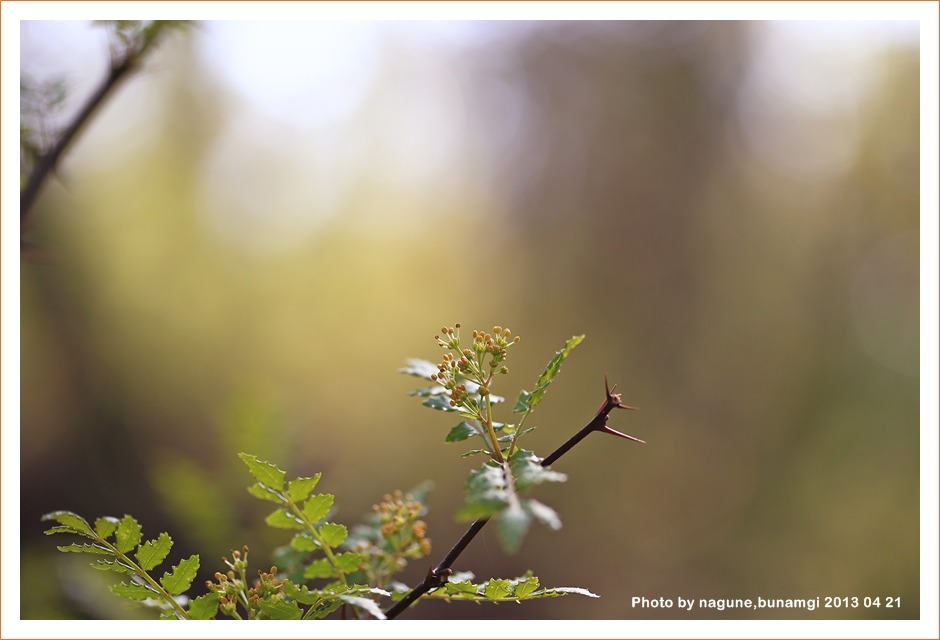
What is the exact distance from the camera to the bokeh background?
2709 millimetres

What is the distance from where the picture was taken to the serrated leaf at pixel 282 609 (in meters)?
0.51

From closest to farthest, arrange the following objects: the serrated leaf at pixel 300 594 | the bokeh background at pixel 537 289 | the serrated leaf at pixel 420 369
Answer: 1. the serrated leaf at pixel 300 594
2. the serrated leaf at pixel 420 369
3. the bokeh background at pixel 537 289

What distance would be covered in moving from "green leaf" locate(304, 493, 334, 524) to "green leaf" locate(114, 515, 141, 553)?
5.8 inches

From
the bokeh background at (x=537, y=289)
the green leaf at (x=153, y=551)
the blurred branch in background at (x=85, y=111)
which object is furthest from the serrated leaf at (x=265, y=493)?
the bokeh background at (x=537, y=289)

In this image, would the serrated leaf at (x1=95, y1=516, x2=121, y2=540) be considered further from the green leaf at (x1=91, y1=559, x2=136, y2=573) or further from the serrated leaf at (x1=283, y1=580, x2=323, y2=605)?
the serrated leaf at (x1=283, y1=580, x2=323, y2=605)

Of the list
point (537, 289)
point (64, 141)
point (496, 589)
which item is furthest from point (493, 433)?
point (537, 289)

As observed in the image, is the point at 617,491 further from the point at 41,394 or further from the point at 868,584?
the point at 41,394

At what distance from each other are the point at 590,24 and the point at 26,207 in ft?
9.86

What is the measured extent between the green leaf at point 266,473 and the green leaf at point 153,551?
122 millimetres

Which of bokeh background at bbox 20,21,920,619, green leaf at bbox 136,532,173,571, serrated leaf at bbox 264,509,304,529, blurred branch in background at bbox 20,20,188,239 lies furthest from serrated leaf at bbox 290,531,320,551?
bokeh background at bbox 20,21,920,619

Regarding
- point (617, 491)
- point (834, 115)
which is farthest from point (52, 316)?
point (834, 115)

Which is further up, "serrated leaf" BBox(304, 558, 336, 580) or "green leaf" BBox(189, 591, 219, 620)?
"green leaf" BBox(189, 591, 219, 620)

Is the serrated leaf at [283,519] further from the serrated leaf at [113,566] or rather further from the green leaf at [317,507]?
the serrated leaf at [113,566]

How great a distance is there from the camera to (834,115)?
2459mm
